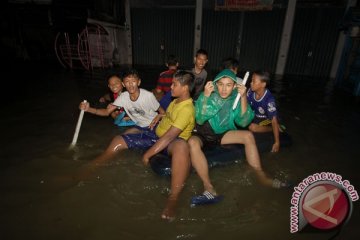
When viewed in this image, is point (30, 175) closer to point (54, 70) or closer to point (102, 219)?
point (102, 219)

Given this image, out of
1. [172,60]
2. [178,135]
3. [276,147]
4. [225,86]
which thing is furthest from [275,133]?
[172,60]

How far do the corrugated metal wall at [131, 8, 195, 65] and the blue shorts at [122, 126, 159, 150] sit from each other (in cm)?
1187

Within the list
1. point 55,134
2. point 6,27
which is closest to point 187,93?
point 55,134

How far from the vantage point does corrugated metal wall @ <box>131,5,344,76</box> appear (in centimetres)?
1253

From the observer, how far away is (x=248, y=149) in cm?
339

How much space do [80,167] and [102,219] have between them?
1.15 metres

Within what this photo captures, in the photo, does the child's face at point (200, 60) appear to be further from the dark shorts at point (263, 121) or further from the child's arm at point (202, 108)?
the child's arm at point (202, 108)

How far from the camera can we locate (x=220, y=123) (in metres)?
3.52

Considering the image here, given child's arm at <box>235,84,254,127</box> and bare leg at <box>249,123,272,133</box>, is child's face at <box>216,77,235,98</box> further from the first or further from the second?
bare leg at <box>249,123,272,133</box>

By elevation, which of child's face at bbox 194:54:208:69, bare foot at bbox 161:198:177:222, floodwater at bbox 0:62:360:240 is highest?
child's face at bbox 194:54:208:69

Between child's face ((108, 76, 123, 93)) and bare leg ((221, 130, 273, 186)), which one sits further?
child's face ((108, 76, 123, 93))

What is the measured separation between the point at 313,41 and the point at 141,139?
499 inches

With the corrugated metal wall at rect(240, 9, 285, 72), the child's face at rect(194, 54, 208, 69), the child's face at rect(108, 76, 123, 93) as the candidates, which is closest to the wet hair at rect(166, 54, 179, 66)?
the child's face at rect(194, 54, 208, 69)

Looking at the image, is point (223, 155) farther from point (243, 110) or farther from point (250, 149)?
point (243, 110)
